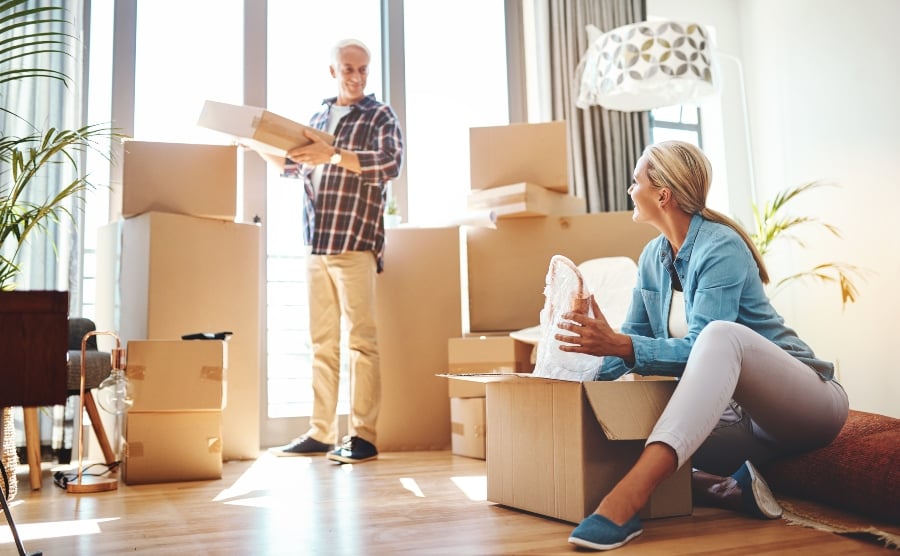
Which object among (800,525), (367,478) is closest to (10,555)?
(367,478)

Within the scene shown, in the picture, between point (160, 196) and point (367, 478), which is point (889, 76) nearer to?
point (367, 478)

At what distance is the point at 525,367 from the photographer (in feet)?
9.57

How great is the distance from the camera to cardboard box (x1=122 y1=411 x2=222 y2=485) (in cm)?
235

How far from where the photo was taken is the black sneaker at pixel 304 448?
9.48 feet

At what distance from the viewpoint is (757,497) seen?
1.63 m

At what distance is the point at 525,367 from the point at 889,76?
6.68 feet

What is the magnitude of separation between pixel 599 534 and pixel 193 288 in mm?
1824

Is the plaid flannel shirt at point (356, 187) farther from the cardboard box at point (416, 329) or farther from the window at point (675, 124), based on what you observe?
the window at point (675, 124)

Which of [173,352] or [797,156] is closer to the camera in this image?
[173,352]

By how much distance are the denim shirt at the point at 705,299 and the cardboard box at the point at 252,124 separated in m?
1.42

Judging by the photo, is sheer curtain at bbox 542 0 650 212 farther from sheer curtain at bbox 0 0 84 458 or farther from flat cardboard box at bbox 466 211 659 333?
sheer curtain at bbox 0 0 84 458

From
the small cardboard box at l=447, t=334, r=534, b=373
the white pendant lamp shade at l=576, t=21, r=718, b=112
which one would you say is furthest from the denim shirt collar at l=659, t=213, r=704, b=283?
the white pendant lamp shade at l=576, t=21, r=718, b=112

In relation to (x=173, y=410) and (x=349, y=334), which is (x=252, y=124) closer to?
(x=349, y=334)

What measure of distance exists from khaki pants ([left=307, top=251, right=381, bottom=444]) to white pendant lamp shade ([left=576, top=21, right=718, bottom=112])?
1108mm
